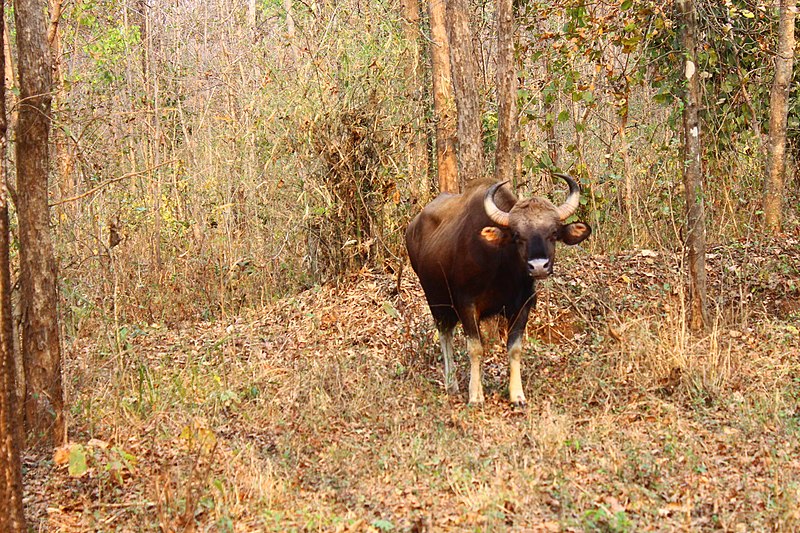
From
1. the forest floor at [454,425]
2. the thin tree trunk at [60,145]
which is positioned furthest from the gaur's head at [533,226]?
the thin tree trunk at [60,145]

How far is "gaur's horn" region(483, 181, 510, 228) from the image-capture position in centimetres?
746

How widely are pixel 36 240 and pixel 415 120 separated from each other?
6692 mm

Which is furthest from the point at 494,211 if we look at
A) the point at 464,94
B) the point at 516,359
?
the point at 464,94

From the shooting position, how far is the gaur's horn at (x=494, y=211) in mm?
7459

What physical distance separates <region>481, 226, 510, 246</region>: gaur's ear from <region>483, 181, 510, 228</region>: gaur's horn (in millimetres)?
62

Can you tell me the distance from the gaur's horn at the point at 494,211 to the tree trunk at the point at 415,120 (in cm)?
407

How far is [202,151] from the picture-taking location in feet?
46.2

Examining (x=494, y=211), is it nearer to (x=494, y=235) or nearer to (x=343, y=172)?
(x=494, y=235)

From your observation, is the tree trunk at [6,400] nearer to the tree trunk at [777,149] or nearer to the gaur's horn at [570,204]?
the gaur's horn at [570,204]

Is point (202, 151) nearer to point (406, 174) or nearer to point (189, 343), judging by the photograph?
point (406, 174)

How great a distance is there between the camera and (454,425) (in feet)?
22.7

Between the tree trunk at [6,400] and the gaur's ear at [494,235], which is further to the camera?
the gaur's ear at [494,235]

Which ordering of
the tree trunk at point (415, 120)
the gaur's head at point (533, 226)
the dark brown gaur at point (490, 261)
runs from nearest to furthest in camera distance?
the gaur's head at point (533, 226), the dark brown gaur at point (490, 261), the tree trunk at point (415, 120)

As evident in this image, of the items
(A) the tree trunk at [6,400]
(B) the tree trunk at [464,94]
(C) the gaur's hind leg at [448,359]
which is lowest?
(C) the gaur's hind leg at [448,359]
